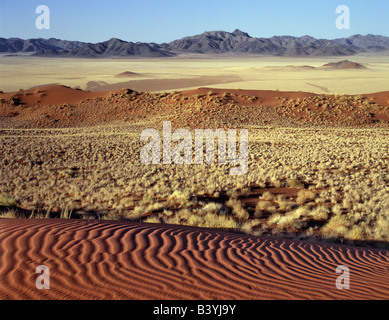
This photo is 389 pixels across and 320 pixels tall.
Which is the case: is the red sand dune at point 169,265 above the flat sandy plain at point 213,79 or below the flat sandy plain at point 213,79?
below

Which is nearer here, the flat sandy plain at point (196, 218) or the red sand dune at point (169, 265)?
the red sand dune at point (169, 265)

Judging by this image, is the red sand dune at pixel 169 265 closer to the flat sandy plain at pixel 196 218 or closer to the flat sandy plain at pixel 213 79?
the flat sandy plain at pixel 196 218

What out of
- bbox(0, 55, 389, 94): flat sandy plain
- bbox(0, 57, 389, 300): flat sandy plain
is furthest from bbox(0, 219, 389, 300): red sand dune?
bbox(0, 55, 389, 94): flat sandy plain

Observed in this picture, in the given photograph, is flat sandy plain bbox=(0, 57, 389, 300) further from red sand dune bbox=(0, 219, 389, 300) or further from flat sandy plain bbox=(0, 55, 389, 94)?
flat sandy plain bbox=(0, 55, 389, 94)

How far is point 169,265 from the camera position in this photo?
5.92 m

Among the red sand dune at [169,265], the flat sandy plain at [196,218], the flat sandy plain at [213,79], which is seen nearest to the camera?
the red sand dune at [169,265]

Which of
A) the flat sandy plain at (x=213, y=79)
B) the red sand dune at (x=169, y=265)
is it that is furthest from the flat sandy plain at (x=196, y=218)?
the flat sandy plain at (x=213, y=79)

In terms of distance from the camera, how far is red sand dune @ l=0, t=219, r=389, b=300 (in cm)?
500

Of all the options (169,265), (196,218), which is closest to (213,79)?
(196,218)

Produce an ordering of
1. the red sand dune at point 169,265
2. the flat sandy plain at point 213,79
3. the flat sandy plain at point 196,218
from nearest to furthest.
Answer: the red sand dune at point 169,265
the flat sandy plain at point 196,218
the flat sandy plain at point 213,79

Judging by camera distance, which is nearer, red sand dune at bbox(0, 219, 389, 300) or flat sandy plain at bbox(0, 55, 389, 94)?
red sand dune at bbox(0, 219, 389, 300)

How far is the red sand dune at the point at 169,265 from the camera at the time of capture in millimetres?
4996

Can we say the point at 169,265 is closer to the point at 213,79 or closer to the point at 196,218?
the point at 196,218

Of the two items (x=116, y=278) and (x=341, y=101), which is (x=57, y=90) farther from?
(x=116, y=278)
